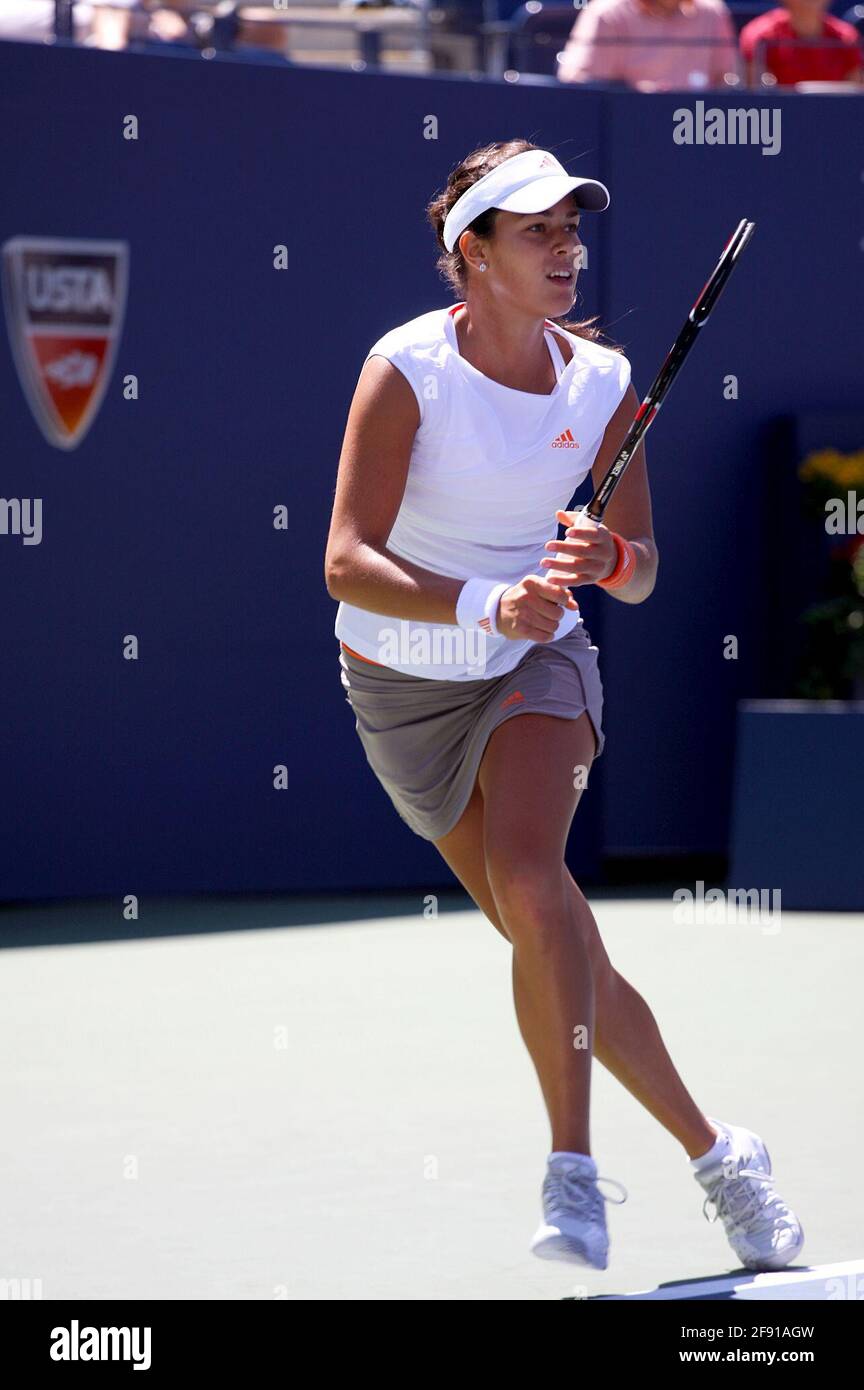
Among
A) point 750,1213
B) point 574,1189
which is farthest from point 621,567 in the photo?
point 750,1213

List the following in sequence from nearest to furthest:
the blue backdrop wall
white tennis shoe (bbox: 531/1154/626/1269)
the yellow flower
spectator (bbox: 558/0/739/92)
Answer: white tennis shoe (bbox: 531/1154/626/1269) → the blue backdrop wall → the yellow flower → spectator (bbox: 558/0/739/92)

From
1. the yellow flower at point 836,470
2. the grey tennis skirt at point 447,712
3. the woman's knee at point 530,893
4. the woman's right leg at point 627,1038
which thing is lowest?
the woman's right leg at point 627,1038

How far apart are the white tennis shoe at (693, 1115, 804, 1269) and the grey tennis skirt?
2.51 ft

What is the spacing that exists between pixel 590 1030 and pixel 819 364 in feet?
17.9

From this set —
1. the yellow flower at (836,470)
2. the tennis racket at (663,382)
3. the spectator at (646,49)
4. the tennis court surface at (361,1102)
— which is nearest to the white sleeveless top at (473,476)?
the tennis racket at (663,382)

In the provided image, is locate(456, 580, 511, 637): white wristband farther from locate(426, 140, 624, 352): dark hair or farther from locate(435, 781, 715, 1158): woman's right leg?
locate(426, 140, 624, 352): dark hair

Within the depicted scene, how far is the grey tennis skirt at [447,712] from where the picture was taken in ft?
12.2

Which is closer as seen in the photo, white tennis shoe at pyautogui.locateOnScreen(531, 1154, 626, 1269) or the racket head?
white tennis shoe at pyautogui.locateOnScreen(531, 1154, 626, 1269)

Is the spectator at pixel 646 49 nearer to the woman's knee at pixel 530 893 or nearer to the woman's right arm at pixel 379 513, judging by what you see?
the woman's right arm at pixel 379 513

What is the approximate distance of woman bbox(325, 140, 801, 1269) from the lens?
11.5ft

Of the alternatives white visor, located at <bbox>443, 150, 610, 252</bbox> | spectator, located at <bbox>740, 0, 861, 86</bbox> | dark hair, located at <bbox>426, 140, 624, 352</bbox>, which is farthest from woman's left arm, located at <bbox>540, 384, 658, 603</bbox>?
spectator, located at <bbox>740, 0, 861, 86</bbox>

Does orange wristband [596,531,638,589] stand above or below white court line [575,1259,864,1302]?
above

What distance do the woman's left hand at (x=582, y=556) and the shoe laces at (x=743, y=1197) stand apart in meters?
1.08
